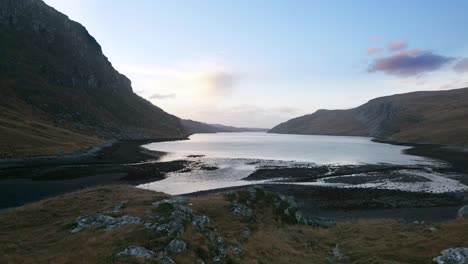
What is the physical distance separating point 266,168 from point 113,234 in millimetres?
72792

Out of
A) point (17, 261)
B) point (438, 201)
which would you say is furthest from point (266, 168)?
point (17, 261)

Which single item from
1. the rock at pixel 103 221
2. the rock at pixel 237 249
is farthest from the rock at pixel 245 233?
the rock at pixel 103 221

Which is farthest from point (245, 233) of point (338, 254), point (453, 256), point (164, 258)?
point (453, 256)

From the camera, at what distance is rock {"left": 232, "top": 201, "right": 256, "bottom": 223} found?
3013 centimetres

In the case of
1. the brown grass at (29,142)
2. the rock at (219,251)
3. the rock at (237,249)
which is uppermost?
the brown grass at (29,142)

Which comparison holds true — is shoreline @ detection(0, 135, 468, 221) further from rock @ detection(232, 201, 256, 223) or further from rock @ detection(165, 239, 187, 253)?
rock @ detection(165, 239, 187, 253)

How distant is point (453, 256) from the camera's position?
21.0 meters

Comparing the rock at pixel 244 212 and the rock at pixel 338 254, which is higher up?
the rock at pixel 244 212

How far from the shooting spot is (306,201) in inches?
2083

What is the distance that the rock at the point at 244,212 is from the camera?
30.1m

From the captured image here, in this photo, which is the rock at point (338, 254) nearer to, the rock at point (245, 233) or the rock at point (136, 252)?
the rock at point (245, 233)

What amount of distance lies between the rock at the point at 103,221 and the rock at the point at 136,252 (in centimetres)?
491

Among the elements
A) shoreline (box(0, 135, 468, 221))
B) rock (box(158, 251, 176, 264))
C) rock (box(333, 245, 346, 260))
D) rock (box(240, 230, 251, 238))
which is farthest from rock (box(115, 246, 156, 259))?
shoreline (box(0, 135, 468, 221))

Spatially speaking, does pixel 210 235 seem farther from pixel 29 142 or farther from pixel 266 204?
pixel 29 142
